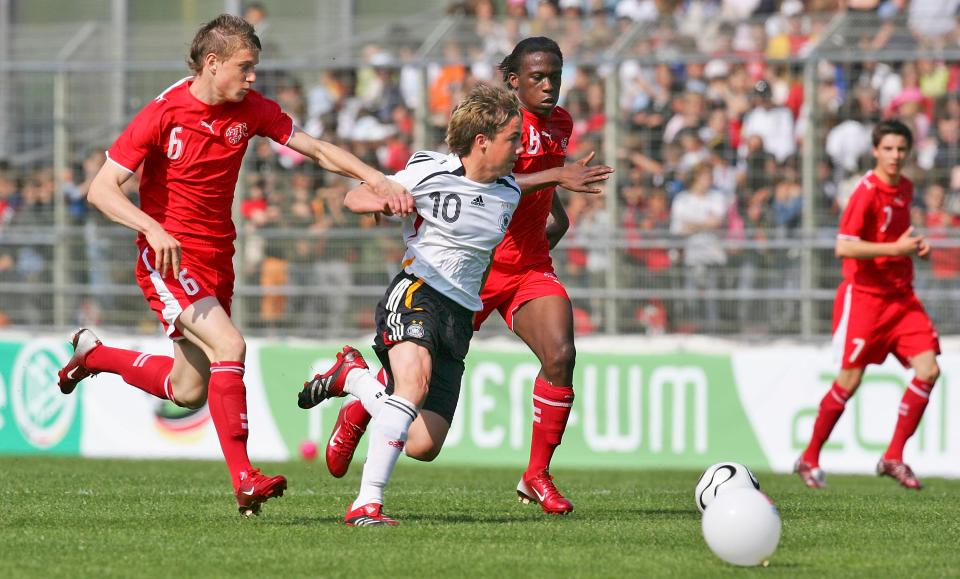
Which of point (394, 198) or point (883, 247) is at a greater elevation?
point (394, 198)

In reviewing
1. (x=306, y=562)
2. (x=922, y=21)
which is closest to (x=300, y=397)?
(x=306, y=562)

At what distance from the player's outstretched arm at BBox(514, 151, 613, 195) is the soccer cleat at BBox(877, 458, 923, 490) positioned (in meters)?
4.87

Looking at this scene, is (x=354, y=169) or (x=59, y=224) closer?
(x=354, y=169)

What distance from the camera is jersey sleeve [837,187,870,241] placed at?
458 inches

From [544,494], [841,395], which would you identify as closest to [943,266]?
[841,395]

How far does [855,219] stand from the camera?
11.7 meters

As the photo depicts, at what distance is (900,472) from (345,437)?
5123 mm

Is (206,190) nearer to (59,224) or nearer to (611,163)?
(611,163)

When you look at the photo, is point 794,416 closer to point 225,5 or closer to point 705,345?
point 705,345

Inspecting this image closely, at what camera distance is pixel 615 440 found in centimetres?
1493

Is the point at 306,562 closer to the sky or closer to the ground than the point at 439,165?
closer to the ground

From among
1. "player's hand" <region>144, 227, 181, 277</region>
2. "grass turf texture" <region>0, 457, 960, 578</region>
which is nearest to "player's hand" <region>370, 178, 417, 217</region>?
"player's hand" <region>144, 227, 181, 277</region>

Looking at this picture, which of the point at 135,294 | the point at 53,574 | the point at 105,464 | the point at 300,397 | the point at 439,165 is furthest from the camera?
the point at 135,294

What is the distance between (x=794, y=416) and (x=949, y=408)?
143 cm
